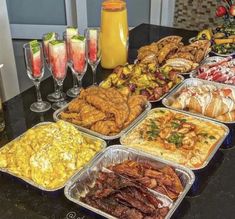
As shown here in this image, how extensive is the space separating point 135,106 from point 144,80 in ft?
0.64

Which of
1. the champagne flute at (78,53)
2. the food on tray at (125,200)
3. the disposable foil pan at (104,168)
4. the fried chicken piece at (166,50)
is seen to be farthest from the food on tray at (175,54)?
the food on tray at (125,200)

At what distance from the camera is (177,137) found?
1058mm

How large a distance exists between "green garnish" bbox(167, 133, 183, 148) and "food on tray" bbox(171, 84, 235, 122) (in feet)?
0.65

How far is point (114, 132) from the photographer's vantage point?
111 centimetres

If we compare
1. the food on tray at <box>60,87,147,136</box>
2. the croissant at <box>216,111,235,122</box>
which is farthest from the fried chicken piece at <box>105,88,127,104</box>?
the croissant at <box>216,111,235,122</box>

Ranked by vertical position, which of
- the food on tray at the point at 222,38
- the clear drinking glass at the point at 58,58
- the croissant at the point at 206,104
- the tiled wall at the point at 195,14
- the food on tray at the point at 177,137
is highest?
the clear drinking glass at the point at 58,58

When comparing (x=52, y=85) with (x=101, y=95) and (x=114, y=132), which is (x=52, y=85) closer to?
(x=101, y=95)

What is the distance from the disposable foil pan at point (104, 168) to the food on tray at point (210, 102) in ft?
1.07

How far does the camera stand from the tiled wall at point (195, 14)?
10.7 feet

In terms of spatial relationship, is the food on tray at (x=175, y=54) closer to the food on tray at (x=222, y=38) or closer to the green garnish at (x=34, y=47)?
the food on tray at (x=222, y=38)

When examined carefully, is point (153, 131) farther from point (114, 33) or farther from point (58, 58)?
point (114, 33)

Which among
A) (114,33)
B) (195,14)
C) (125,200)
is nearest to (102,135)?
(125,200)

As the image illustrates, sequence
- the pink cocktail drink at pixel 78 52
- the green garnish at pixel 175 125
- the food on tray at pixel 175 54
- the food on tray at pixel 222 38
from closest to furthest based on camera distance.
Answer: the green garnish at pixel 175 125 → the pink cocktail drink at pixel 78 52 → the food on tray at pixel 175 54 → the food on tray at pixel 222 38

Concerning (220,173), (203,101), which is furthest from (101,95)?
(220,173)
